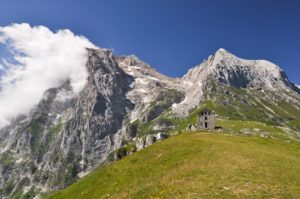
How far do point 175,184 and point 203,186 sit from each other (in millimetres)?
4862

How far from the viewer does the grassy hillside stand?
4066 centimetres

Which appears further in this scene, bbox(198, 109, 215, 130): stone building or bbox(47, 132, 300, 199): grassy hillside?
bbox(198, 109, 215, 130): stone building

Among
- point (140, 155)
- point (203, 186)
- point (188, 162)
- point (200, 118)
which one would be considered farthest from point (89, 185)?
point (200, 118)

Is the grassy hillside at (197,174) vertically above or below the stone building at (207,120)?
below

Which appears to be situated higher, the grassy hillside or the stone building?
the stone building

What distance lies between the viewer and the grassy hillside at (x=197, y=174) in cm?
4066

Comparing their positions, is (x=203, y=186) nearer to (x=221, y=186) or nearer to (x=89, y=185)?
(x=221, y=186)

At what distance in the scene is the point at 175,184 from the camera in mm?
45812

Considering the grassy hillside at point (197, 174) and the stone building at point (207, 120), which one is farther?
the stone building at point (207, 120)

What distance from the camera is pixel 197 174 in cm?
4928

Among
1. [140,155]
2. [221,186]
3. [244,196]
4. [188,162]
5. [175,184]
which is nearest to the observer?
[244,196]

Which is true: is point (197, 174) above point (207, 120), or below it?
below

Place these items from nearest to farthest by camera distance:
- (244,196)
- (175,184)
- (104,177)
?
(244,196) < (175,184) < (104,177)

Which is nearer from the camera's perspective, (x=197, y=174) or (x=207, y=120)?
(x=197, y=174)
